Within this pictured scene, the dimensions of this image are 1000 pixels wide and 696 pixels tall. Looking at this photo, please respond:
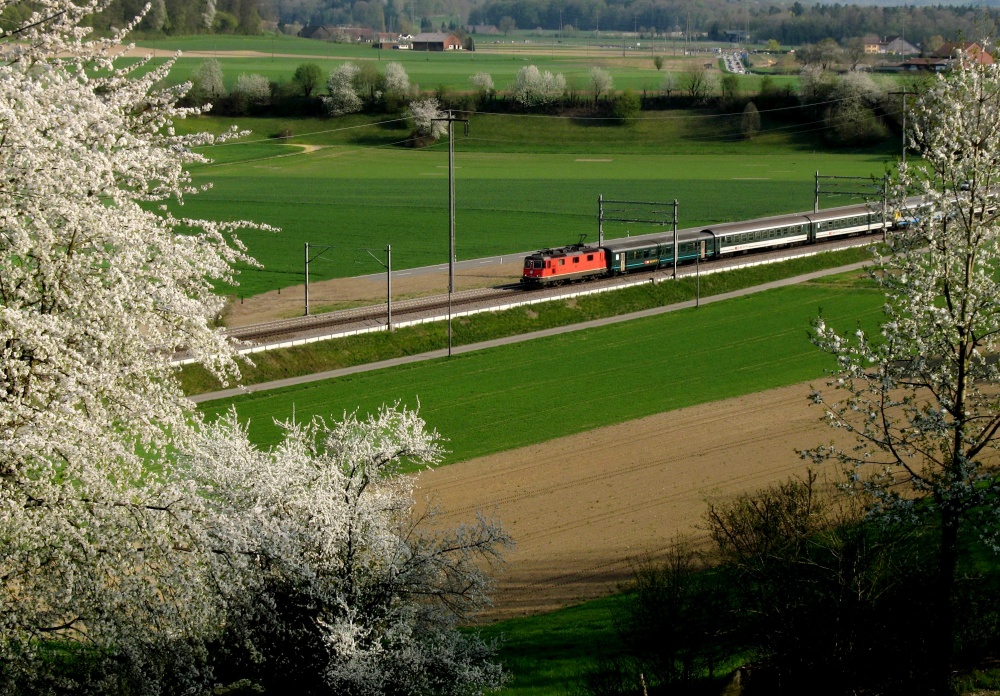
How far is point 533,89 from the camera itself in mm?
139875

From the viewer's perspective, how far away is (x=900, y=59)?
183 metres

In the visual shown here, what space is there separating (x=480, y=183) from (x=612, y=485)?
7452cm

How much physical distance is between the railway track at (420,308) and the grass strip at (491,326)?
822 mm

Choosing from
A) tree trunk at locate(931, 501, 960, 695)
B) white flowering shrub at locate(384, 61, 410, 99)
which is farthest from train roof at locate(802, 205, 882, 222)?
white flowering shrub at locate(384, 61, 410, 99)

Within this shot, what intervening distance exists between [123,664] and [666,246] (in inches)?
Answer: 2132

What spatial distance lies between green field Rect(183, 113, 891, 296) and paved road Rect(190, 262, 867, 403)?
35.8ft

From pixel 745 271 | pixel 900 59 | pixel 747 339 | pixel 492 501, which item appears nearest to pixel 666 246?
pixel 745 271

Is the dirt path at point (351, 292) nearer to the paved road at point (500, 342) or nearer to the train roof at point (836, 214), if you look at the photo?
Answer: the paved road at point (500, 342)

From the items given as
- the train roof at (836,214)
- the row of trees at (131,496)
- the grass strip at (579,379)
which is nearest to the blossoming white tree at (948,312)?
the row of trees at (131,496)

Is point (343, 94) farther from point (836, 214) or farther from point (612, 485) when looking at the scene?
point (612, 485)

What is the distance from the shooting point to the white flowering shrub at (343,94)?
132m

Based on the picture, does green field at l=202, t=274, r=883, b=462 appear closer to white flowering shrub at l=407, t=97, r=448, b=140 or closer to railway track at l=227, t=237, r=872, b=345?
railway track at l=227, t=237, r=872, b=345

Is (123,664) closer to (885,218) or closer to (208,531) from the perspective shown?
(208,531)

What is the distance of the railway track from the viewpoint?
48.5 meters
